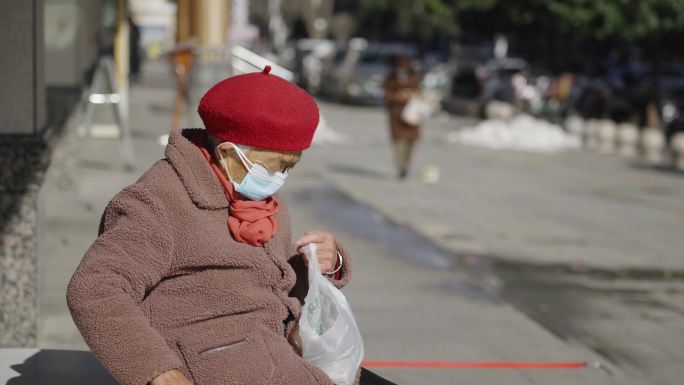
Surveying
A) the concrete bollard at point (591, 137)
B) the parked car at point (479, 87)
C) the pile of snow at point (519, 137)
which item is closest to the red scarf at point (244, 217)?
the pile of snow at point (519, 137)

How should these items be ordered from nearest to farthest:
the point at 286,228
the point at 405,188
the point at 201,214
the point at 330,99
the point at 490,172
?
1. the point at 201,214
2. the point at 286,228
3. the point at 405,188
4. the point at 490,172
5. the point at 330,99

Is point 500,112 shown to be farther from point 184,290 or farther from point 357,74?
point 184,290

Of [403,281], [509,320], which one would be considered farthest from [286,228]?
[403,281]

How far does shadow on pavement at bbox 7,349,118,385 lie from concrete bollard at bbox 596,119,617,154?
764 inches

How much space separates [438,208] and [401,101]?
2498 millimetres

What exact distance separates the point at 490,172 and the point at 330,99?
65.1 ft

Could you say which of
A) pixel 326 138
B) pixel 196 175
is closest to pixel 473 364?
pixel 196 175

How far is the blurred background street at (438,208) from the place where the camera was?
5.62 m

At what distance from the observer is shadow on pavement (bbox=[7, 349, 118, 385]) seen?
3676 mm

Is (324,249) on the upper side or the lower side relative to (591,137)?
upper

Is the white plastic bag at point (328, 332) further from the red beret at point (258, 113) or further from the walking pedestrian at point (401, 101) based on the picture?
the walking pedestrian at point (401, 101)

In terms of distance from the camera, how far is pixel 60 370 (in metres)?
3.80

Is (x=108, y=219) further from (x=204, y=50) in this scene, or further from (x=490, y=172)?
(x=490, y=172)

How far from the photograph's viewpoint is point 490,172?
16.8 meters
